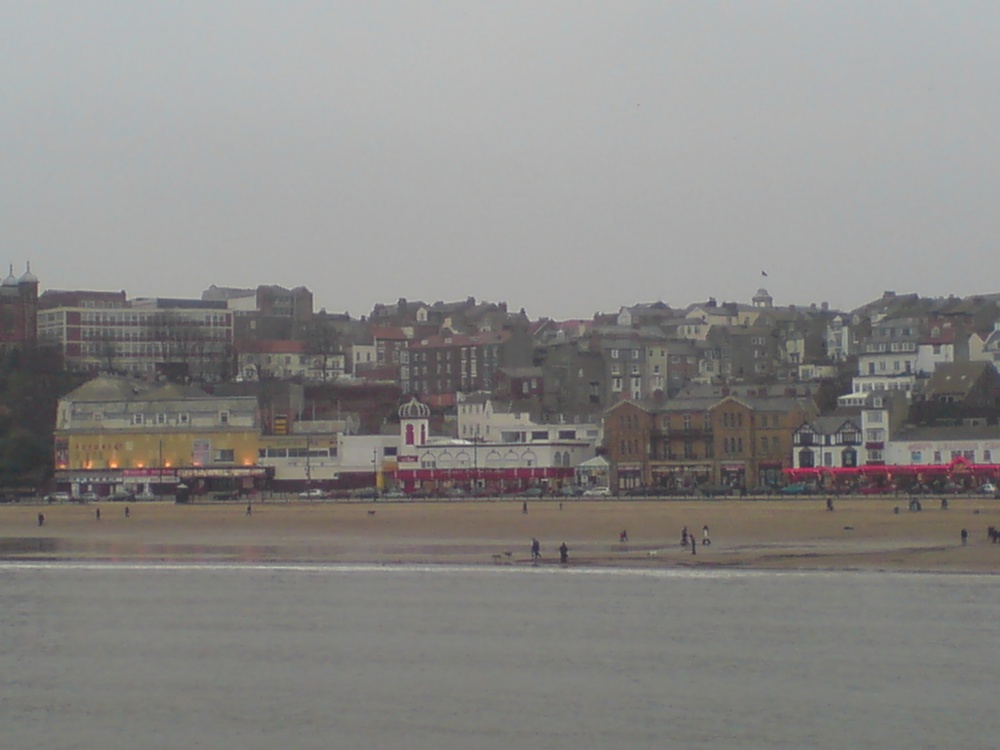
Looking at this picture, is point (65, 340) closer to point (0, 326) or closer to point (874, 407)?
point (0, 326)

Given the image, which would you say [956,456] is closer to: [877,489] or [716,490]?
[877,489]

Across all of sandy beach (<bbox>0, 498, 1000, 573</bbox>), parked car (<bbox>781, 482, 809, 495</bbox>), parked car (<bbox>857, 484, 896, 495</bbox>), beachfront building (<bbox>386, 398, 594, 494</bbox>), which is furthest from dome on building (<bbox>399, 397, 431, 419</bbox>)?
parked car (<bbox>857, 484, 896, 495</bbox>)

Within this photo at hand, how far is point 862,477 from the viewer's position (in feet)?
256

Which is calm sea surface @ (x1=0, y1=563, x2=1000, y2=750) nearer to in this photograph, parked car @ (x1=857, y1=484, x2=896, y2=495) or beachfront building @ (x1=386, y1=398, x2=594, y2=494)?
parked car @ (x1=857, y1=484, x2=896, y2=495)

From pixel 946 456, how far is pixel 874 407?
4.58 metres

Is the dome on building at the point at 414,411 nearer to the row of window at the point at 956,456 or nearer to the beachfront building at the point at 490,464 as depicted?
the beachfront building at the point at 490,464

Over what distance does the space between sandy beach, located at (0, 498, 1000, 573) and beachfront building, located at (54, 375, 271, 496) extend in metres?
15.1

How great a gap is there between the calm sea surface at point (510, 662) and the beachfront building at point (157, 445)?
1855 inches

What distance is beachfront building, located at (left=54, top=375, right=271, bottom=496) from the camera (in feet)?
294

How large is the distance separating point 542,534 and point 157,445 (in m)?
41.6

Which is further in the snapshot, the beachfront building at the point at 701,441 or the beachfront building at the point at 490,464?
the beachfront building at the point at 490,464

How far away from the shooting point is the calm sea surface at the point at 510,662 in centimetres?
2420

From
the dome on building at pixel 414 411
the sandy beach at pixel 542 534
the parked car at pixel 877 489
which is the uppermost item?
the dome on building at pixel 414 411

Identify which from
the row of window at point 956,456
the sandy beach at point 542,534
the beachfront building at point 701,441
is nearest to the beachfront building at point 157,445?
the sandy beach at point 542,534
